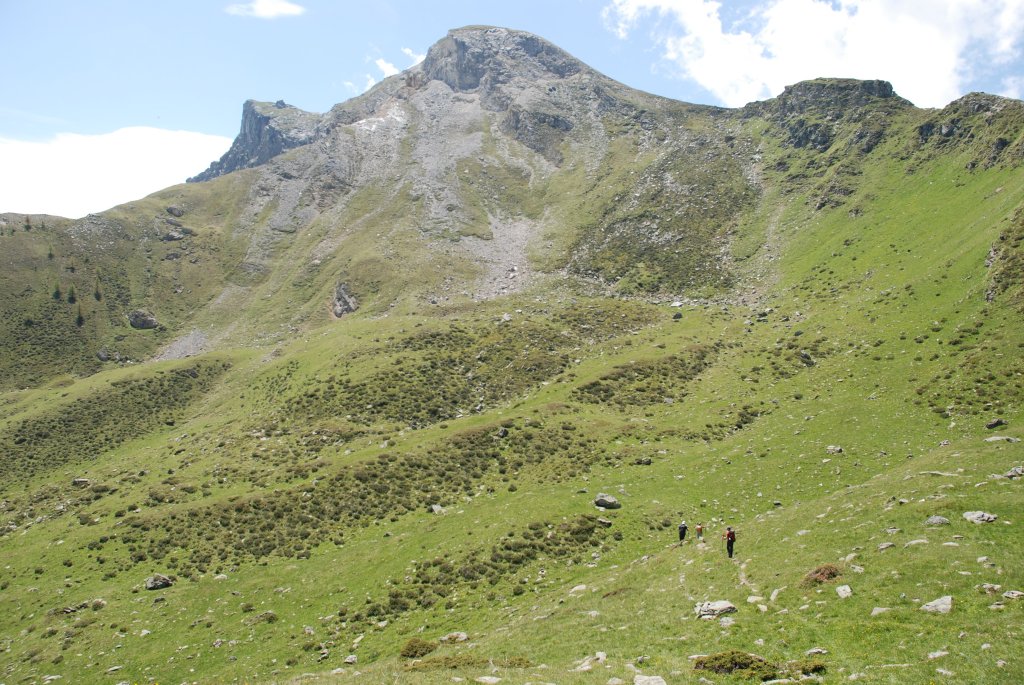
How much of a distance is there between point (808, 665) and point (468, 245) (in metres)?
135

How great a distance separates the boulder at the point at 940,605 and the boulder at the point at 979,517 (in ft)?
20.2

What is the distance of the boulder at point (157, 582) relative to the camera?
37.5 meters

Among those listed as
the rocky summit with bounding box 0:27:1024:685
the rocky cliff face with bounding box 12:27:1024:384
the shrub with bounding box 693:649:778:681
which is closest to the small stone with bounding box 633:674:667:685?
the rocky summit with bounding box 0:27:1024:685

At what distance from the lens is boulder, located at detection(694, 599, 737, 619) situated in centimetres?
2042

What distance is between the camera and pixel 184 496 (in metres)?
52.4

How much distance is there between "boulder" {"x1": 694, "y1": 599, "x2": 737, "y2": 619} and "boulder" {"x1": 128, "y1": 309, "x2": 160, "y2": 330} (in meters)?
151

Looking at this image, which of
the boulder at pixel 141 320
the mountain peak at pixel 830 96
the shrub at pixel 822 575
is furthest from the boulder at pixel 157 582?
the mountain peak at pixel 830 96

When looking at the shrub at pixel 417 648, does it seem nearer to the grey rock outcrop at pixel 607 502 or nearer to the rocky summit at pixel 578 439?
the rocky summit at pixel 578 439

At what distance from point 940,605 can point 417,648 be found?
19512mm

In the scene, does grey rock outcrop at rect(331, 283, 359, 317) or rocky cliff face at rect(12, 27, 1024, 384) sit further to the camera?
grey rock outcrop at rect(331, 283, 359, 317)

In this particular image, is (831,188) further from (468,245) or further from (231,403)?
(231,403)

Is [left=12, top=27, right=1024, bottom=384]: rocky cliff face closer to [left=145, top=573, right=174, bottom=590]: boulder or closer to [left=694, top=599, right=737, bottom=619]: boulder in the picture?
[left=145, top=573, right=174, bottom=590]: boulder

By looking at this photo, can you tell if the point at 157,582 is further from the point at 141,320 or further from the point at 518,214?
the point at 518,214

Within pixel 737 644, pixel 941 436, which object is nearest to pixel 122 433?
pixel 737 644
